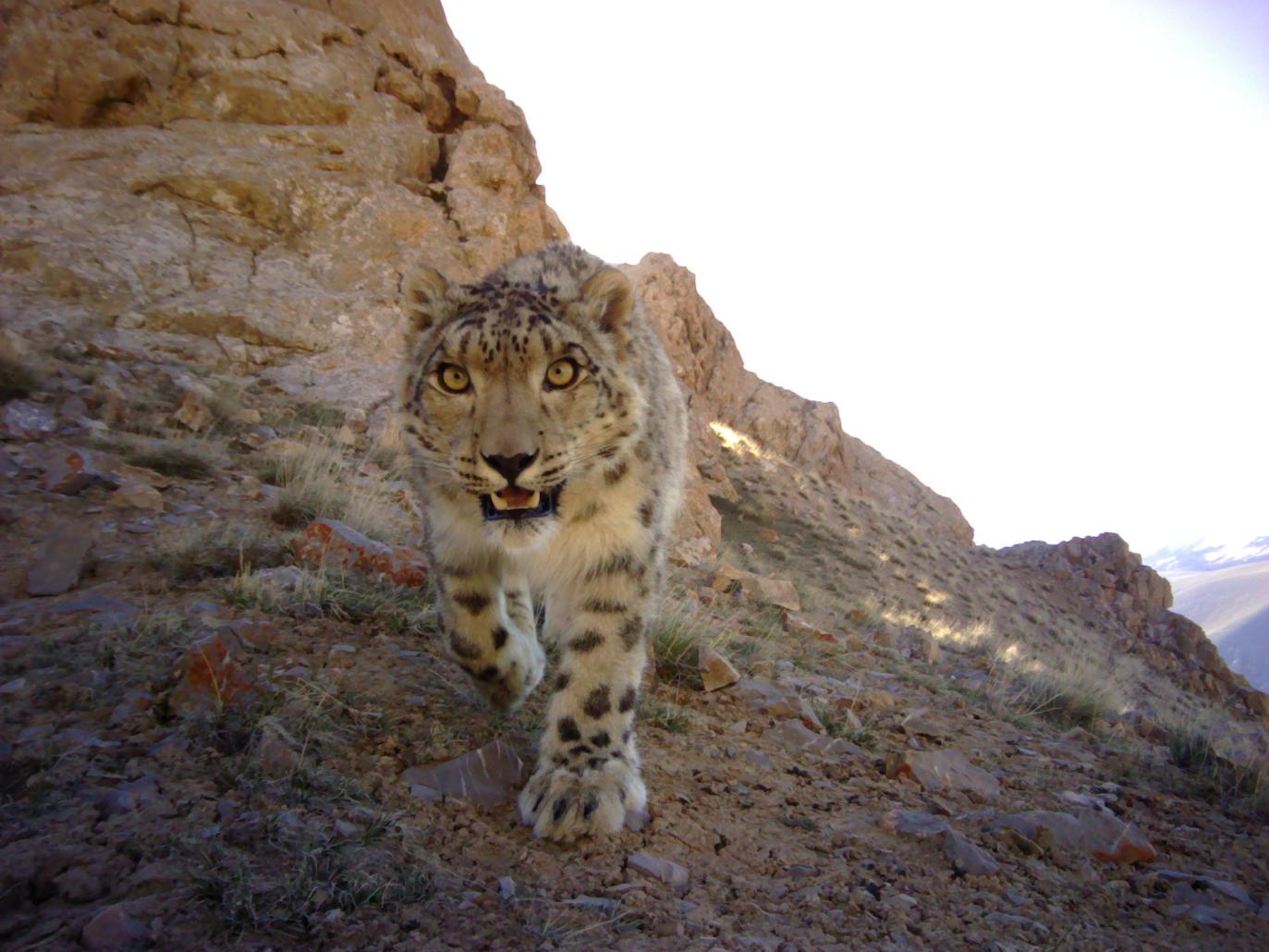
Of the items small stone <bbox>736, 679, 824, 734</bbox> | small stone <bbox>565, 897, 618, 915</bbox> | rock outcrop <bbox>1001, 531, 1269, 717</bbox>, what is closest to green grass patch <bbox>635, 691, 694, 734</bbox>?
small stone <bbox>736, 679, 824, 734</bbox>

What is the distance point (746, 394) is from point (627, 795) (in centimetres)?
2869

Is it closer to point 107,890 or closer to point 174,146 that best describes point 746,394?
point 174,146

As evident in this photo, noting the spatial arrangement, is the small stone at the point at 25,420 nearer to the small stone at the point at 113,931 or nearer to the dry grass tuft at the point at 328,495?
the dry grass tuft at the point at 328,495

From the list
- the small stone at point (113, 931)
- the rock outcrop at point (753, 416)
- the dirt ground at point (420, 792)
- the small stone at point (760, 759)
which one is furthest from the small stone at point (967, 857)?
the rock outcrop at point (753, 416)

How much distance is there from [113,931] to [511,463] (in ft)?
7.03

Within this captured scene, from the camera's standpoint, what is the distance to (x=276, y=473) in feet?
25.2

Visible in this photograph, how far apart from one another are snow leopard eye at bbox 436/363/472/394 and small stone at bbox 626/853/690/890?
93.1 inches

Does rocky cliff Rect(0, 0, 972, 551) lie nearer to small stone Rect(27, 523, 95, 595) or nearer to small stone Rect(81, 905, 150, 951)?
small stone Rect(27, 523, 95, 595)

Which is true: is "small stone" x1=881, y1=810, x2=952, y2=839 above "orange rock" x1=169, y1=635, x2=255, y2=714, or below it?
above

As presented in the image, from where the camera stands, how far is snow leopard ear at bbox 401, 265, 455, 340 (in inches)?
167

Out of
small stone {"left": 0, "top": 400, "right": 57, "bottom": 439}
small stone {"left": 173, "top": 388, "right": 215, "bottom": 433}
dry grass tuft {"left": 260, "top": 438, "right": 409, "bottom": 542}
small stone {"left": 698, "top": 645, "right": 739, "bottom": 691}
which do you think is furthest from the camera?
small stone {"left": 173, "top": 388, "right": 215, "bottom": 433}

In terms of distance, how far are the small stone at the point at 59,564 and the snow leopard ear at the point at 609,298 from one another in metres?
3.65

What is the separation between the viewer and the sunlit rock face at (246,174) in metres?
12.1

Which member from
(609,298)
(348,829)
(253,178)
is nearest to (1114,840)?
(348,829)
